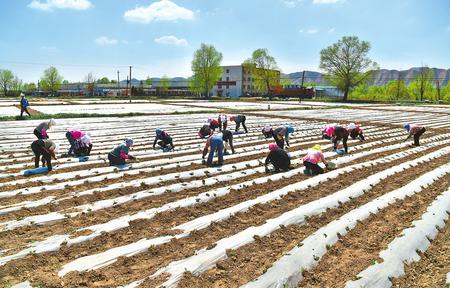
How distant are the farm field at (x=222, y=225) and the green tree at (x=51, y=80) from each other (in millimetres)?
106178

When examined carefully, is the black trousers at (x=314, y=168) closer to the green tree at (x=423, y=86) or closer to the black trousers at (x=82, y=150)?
the black trousers at (x=82, y=150)

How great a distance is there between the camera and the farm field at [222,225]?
4512 mm

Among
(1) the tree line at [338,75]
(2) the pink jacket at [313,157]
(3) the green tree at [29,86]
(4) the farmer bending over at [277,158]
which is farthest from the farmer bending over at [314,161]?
(3) the green tree at [29,86]

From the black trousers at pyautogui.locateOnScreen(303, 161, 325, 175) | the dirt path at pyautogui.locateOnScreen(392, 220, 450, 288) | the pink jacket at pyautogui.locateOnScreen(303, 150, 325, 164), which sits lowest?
the dirt path at pyautogui.locateOnScreen(392, 220, 450, 288)

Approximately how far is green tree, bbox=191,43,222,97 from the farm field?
78.5m

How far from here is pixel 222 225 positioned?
6.12 meters

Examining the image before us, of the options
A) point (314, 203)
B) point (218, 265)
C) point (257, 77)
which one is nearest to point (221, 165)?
point (314, 203)

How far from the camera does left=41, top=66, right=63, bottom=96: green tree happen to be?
106 m

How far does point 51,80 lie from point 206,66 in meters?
49.9

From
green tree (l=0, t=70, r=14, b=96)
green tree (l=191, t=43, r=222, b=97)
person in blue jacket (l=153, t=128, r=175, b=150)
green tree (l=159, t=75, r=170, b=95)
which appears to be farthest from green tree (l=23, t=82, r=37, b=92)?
person in blue jacket (l=153, t=128, r=175, b=150)

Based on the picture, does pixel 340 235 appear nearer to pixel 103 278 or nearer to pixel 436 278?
pixel 436 278

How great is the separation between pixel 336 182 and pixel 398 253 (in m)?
3.83

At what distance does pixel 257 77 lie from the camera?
85125 millimetres

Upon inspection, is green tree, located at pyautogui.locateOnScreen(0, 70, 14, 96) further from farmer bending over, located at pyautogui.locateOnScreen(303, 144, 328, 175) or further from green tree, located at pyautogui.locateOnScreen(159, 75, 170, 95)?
farmer bending over, located at pyautogui.locateOnScreen(303, 144, 328, 175)
